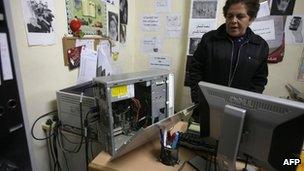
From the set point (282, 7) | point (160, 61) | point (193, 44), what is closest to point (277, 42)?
point (282, 7)

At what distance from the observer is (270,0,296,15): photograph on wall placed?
1.74 meters

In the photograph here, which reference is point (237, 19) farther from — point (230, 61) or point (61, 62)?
point (61, 62)

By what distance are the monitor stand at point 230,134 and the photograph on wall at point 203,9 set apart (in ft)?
4.64

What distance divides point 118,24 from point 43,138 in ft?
3.90

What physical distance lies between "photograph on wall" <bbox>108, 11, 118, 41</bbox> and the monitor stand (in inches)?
56.2

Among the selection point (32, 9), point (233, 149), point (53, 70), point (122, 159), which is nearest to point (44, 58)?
point (53, 70)

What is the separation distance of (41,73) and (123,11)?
110 cm

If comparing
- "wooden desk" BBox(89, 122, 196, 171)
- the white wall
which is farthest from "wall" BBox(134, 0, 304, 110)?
"wooden desk" BBox(89, 122, 196, 171)

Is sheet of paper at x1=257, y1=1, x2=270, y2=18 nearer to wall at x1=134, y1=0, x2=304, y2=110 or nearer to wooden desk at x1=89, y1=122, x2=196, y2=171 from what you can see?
wall at x1=134, y1=0, x2=304, y2=110

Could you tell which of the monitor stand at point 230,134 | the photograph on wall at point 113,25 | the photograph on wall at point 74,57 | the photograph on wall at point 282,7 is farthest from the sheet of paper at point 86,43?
the photograph on wall at point 282,7

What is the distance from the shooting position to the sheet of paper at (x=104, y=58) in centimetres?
176

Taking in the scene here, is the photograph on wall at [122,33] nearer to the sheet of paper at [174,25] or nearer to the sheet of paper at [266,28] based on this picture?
the sheet of paper at [174,25]

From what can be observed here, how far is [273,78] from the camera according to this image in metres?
1.90

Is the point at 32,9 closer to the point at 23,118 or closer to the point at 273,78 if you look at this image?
the point at 23,118
